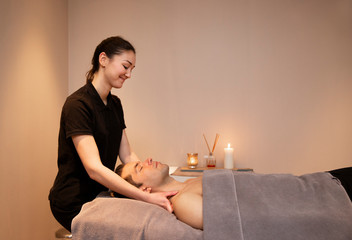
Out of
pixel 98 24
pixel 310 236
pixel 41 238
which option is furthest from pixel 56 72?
pixel 310 236

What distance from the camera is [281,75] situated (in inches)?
95.9

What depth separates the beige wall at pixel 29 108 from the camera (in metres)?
1.84

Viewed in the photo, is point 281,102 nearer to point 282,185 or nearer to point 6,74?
point 282,185

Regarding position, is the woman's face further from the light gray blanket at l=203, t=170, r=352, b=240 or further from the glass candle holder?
the glass candle holder

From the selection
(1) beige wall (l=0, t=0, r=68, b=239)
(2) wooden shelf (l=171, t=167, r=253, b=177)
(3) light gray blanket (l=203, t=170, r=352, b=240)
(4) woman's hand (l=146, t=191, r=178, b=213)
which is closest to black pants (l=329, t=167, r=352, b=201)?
(3) light gray blanket (l=203, t=170, r=352, b=240)

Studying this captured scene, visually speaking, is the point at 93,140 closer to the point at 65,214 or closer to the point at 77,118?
the point at 77,118

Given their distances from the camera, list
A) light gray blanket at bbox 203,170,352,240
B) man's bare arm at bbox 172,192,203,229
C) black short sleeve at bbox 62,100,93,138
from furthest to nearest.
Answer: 1. black short sleeve at bbox 62,100,93,138
2. man's bare arm at bbox 172,192,203,229
3. light gray blanket at bbox 203,170,352,240

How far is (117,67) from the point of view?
60.9 inches

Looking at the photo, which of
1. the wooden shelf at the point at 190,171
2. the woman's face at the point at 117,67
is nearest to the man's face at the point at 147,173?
the woman's face at the point at 117,67

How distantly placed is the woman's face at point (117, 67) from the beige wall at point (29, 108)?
29.5 inches

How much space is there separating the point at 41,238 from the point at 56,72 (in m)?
1.33

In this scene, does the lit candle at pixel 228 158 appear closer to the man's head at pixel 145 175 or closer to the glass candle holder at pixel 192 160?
the glass candle holder at pixel 192 160

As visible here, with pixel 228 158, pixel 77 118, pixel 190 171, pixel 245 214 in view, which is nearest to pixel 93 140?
pixel 77 118

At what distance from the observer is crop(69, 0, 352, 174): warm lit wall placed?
2391 millimetres
